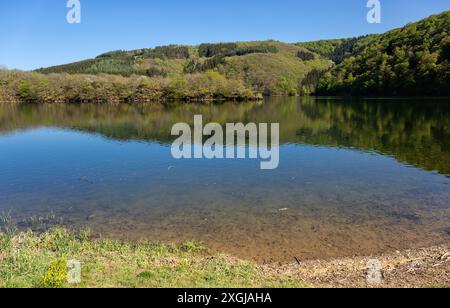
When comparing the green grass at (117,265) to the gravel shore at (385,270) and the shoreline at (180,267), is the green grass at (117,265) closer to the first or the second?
the shoreline at (180,267)

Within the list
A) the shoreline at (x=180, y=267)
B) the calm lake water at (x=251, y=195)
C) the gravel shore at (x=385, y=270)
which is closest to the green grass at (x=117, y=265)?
the shoreline at (x=180, y=267)

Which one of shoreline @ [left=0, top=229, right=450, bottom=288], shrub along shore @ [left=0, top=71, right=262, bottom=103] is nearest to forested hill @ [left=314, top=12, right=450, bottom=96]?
shrub along shore @ [left=0, top=71, right=262, bottom=103]

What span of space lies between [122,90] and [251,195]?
529ft

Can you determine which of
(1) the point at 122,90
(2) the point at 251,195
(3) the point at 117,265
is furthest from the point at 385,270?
(1) the point at 122,90

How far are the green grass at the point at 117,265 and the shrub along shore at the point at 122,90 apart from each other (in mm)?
158207

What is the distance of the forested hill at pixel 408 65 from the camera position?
14300 centimetres

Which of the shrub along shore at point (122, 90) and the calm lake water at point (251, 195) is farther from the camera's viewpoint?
the shrub along shore at point (122, 90)

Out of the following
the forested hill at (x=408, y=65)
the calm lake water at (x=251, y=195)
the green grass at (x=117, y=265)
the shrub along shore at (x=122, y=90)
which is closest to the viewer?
the green grass at (x=117, y=265)

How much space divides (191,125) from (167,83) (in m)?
112

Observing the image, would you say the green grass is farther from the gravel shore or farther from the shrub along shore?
the shrub along shore

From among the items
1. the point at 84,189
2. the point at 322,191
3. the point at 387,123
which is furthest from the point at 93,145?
the point at 387,123

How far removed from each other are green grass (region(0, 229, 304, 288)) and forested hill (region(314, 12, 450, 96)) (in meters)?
149
